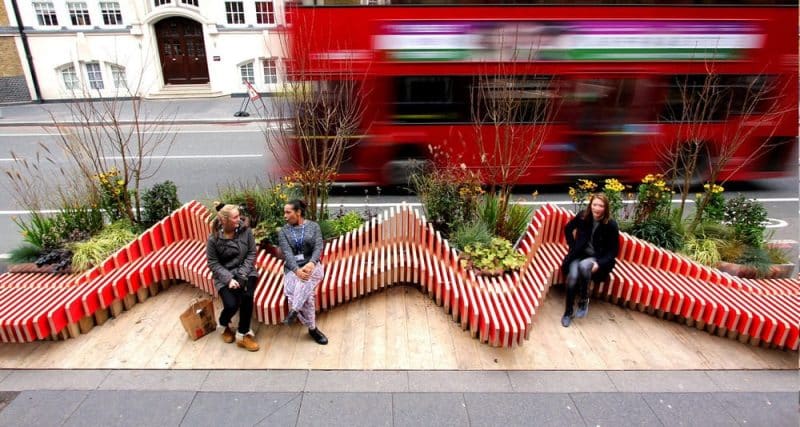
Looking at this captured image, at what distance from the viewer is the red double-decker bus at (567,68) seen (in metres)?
7.19

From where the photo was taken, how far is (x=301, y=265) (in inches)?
170

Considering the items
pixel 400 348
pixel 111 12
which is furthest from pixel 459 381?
pixel 111 12

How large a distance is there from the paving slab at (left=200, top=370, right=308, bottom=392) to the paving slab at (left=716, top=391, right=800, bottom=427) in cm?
347

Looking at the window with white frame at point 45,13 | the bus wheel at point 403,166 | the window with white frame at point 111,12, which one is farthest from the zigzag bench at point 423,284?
the window with white frame at point 45,13

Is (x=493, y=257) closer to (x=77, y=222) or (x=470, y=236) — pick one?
(x=470, y=236)

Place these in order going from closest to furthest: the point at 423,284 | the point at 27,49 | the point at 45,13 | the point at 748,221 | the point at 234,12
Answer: the point at 423,284
the point at 748,221
the point at 45,13
the point at 27,49
the point at 234,12

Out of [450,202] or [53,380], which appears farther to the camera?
[450,202]

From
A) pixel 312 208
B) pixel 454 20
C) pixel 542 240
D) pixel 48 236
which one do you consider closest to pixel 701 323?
pixel 542 240

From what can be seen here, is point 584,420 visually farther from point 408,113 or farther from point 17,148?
point 17,148

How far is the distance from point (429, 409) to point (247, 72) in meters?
20.7

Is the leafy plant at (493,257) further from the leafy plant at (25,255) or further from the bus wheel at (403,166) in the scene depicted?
the leafy plant at (25,255)

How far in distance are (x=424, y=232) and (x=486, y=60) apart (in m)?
3.71

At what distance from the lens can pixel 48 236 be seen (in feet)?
17.5

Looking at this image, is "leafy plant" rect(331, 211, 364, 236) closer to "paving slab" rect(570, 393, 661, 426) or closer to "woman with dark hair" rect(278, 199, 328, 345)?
"woman with dark hair" rect(278, 199, 328, 345)
